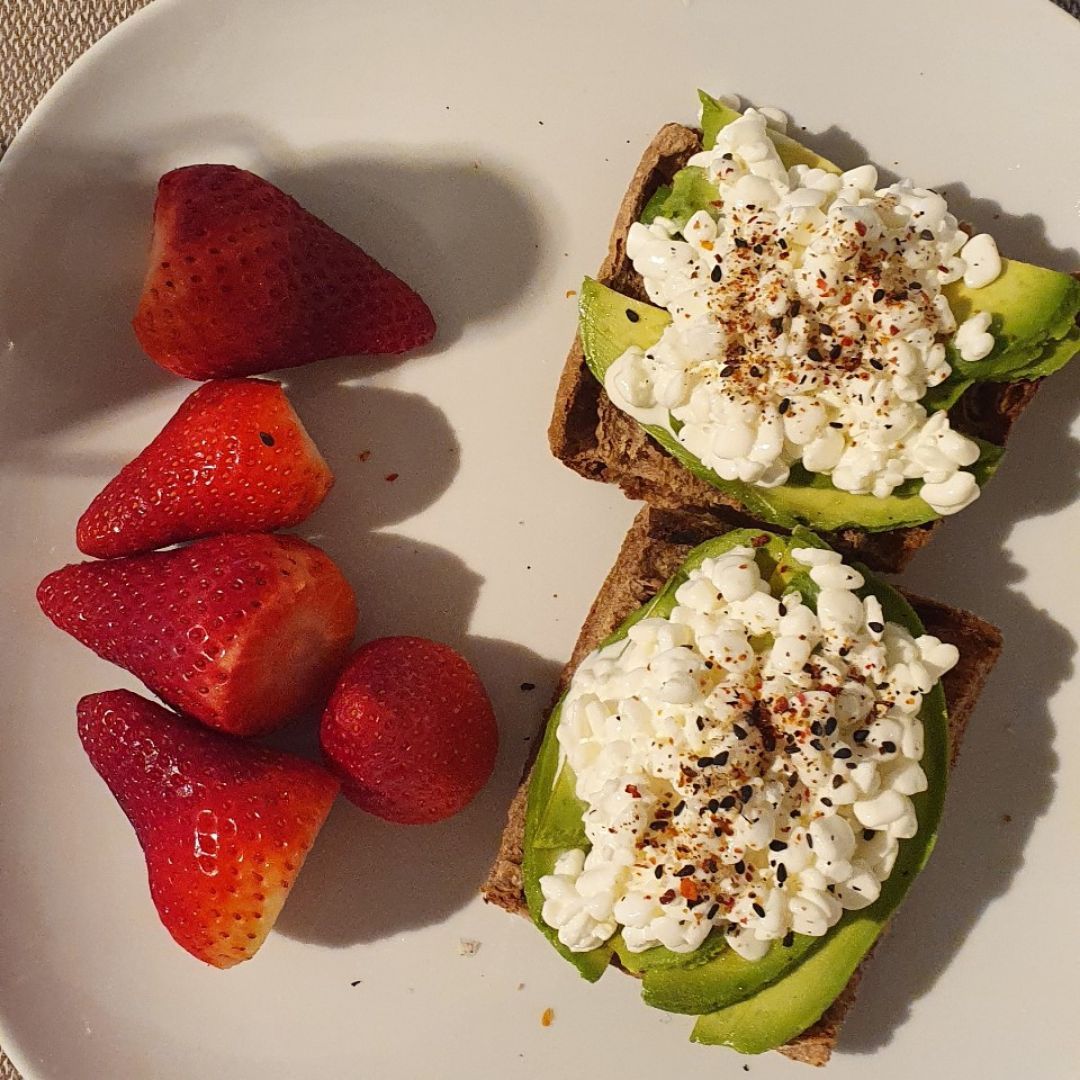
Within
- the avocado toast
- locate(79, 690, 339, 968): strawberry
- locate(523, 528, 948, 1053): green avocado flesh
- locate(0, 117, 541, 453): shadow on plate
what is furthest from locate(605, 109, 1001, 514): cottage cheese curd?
locate(79, 690, 339, 968): strawberry

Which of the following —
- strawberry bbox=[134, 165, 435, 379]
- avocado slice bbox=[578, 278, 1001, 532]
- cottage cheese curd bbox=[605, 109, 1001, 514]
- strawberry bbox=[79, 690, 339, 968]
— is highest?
cottage cheese curd bbox=[605, 109, 1001, 514]

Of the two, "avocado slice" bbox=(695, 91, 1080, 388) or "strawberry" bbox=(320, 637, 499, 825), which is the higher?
"avocado slice" bbox=(695, 91, 1080, 388)

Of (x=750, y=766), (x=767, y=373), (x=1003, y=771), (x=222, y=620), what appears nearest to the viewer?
(x=750, y=766)

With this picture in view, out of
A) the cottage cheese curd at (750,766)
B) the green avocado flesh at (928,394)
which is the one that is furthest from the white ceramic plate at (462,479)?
the cottage cheese curd at (750,766)

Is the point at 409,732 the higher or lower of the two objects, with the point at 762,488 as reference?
lower

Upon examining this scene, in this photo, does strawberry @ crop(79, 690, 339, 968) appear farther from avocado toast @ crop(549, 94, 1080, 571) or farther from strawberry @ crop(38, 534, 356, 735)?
avocado toast @ crop(549, 94, 1080, 571)

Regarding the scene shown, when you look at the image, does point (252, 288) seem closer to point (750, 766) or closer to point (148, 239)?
point (148, 239)

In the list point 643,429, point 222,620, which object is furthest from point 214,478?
point 643,429

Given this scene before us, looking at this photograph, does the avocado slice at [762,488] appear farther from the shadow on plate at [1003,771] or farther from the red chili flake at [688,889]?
the red chili flake at [688,889]
